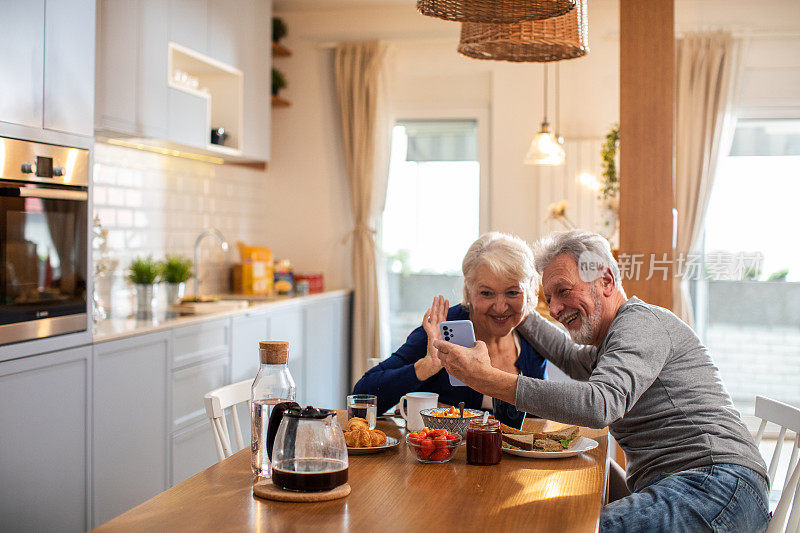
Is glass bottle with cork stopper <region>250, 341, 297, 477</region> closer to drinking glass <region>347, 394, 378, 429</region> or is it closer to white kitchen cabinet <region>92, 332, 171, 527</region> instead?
drinking glass <region>347, 394, 378, 429</region>

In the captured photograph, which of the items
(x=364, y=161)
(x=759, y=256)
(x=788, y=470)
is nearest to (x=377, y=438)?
(x=788, y=470)

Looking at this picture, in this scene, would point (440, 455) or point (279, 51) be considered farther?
point (279, 51)

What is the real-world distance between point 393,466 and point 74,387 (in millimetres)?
1540

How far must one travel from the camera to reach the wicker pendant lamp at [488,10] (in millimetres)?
2146

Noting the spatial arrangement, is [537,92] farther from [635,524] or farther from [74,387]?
[635,524]

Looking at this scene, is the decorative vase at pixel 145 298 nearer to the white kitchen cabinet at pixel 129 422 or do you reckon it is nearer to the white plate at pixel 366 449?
the white kitchen cabinet at pixel 129 422

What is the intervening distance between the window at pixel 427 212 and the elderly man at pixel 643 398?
351cm

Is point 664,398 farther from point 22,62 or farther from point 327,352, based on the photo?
point 327,352

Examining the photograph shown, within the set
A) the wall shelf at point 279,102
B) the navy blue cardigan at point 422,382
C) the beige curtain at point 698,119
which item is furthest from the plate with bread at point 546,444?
the wall shelf at point 279,102

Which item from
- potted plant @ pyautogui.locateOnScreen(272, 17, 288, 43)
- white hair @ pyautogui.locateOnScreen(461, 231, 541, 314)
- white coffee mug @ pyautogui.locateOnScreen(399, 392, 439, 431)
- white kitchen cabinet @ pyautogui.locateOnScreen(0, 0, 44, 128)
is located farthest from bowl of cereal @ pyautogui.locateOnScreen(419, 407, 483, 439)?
potted plant @ pyautogui.locateOnScreen(272, 17, 288, 43)

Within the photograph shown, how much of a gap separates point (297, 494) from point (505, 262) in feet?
3.83

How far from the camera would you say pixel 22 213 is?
8.69 feet

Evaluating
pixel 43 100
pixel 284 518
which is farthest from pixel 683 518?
pixel 43 100

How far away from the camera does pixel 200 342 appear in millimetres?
3766
